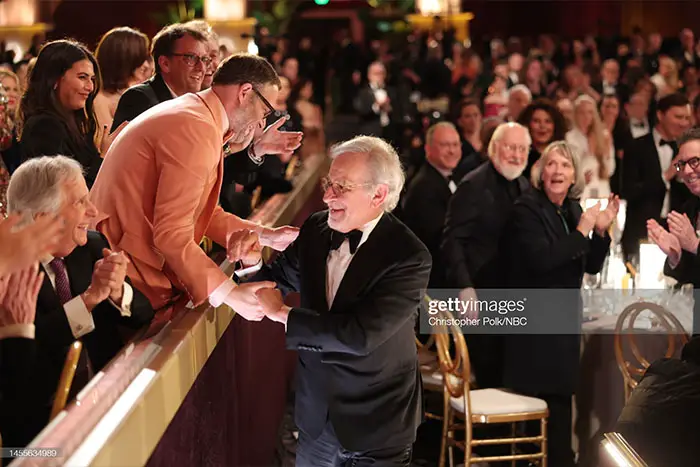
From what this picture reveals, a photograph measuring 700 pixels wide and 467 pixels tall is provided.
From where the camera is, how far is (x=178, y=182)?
2814 mm

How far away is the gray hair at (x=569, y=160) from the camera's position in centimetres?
464

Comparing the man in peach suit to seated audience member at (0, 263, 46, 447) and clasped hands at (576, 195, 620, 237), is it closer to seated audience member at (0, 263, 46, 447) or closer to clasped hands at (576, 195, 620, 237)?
seated audience member at (0, 263, 46, 447)

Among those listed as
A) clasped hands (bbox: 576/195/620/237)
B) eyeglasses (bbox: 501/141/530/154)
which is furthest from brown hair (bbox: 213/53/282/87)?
eyeglasses (bbox: 501/141/530/154)

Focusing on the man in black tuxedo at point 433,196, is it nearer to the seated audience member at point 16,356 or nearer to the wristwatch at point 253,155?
the wristwatch at point 253,155

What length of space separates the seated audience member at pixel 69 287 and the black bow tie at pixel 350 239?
634mm

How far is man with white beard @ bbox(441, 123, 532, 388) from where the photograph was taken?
15.9 feet

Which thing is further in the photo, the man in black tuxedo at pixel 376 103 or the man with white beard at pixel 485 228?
the man in black tuxedo at pixel 376 103

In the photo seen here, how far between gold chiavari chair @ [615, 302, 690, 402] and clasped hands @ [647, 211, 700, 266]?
24 cm

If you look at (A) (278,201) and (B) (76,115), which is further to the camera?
(A) (278,201)

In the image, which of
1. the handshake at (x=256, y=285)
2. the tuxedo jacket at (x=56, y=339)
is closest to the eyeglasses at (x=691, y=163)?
the handshake at (x=256, y=285)

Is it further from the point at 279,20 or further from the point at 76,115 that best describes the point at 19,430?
the point at 279,20

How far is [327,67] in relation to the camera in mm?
14117

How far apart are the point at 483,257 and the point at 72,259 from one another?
8.84 ft

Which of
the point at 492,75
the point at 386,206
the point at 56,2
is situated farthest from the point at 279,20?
the point at 386,206
